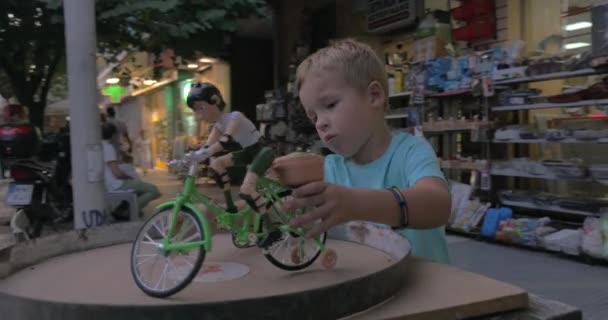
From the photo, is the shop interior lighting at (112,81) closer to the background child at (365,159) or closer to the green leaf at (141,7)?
the green leaf at (141,7)

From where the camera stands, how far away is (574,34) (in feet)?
18.4

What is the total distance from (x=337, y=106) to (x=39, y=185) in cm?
514

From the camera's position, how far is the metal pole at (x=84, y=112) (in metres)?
3.60

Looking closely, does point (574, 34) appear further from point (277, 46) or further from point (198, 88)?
point (277, 46)

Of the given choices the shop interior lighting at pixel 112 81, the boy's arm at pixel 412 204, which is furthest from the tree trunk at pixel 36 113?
the shop interior lighting at pixel 112 81

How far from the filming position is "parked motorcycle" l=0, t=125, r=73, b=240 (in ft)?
16.9

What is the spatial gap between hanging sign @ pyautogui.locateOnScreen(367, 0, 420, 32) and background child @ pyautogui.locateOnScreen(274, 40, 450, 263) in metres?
5.79

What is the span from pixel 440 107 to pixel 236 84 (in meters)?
6.73

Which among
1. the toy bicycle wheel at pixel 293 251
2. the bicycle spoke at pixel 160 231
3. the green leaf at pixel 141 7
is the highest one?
the green leaf at pixel 141 7

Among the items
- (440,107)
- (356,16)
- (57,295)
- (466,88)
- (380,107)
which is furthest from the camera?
(356,16)

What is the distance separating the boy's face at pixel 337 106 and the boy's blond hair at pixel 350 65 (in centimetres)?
1

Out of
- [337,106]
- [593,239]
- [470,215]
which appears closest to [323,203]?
[337,106]

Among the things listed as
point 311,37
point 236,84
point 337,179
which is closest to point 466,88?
point 311,37

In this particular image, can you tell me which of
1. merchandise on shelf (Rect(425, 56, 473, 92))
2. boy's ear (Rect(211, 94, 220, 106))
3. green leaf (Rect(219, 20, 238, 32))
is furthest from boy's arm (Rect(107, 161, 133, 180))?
boy's ear (Rect(211, 94, 220, 106))
